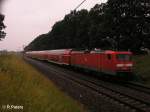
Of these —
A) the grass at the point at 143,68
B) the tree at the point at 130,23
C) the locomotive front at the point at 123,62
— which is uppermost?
the tree at the point at 130,23

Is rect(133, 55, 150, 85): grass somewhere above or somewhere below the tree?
below

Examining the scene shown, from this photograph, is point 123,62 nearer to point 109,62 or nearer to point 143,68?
point 109,62

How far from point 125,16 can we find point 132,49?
4.47 metres

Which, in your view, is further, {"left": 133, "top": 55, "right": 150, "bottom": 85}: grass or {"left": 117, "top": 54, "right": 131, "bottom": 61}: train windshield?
{"left": 133, "top": 55, "right": 150, "bottom": 85}: grass

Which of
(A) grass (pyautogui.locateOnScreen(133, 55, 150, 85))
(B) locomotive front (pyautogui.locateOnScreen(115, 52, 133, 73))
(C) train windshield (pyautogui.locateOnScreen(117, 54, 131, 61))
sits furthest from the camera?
(A) grass (pyautogui.locateOnScreen(133, 55, 150, 85))

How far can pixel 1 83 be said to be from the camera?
11859mm

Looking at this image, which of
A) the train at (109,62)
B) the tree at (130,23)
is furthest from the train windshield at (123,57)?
the tree at (130,23)

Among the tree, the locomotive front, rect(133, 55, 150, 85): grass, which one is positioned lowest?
rect(133, 55, 150, 85): grass

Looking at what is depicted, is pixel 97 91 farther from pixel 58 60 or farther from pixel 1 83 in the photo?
pixel 58 60

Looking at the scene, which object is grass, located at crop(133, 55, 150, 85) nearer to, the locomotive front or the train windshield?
the locomotive front

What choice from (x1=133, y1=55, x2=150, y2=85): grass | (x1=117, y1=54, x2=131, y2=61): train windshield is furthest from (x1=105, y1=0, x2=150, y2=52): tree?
(x1=117, y1=54, x2=131, y2=61): train windshield

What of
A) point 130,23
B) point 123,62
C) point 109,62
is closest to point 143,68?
point 123,62

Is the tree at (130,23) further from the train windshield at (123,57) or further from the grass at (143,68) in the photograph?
the train windshield at (123,57)

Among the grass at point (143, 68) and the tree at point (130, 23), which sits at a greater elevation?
the tree at point (130, 23)
